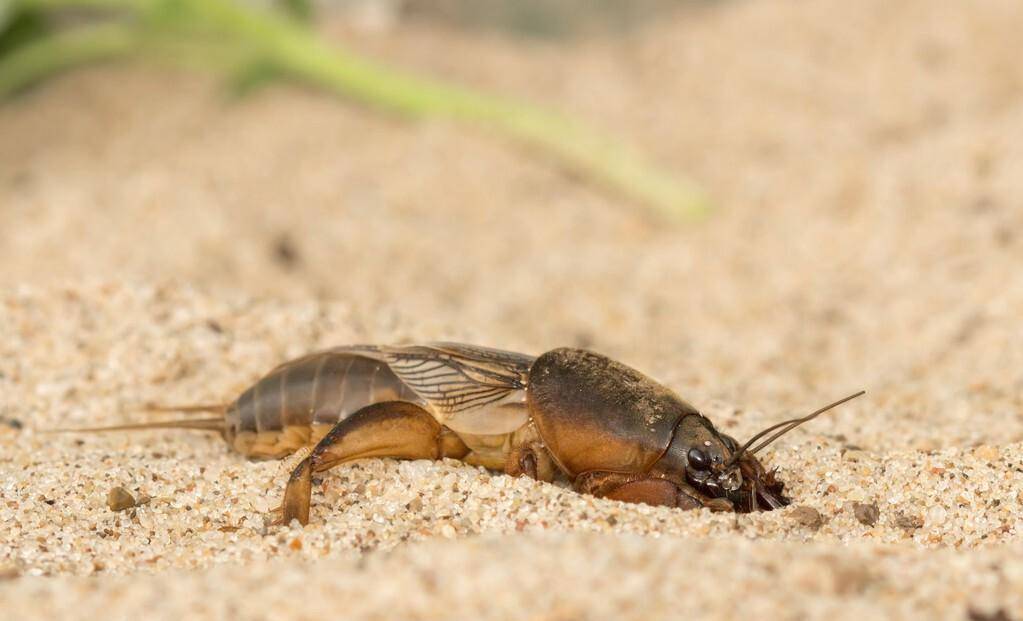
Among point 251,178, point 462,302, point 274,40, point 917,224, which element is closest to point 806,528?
point 462,302

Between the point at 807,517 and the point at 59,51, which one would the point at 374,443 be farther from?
the point at 59,51

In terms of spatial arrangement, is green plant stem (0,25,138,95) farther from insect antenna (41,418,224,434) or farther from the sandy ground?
insect antenna (41,418,224,434)

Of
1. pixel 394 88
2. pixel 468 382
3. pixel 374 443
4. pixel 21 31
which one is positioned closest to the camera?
pixel 374 443

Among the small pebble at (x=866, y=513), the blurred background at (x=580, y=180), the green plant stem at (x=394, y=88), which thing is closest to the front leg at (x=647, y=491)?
the small pebble at (x=866, y=513)

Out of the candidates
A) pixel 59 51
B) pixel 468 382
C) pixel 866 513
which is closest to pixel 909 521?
pixel 866 513

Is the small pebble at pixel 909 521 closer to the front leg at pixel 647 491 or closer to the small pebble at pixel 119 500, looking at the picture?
the front leg at pixel 647 491

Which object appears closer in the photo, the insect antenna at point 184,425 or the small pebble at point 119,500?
the small pebble at point 119,500

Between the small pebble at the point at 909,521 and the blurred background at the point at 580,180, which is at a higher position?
the blurred background at the point at 580,180
